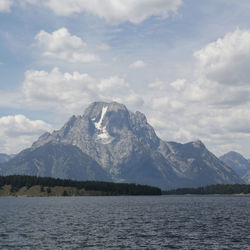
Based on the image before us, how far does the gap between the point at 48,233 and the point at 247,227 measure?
62.7 metres

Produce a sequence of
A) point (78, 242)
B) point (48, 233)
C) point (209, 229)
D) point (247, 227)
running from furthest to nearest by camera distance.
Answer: point (247, 227), point (209, 229), point (48, 233), point (78, 242)

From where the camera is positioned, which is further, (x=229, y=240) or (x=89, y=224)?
(x=89, y=224)

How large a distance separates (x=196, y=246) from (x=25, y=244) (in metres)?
37.8

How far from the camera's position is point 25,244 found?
247 ft

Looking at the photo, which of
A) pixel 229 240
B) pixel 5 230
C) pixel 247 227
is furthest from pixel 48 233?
pixel 247 227

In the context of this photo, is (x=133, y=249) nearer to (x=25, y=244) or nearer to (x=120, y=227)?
(x=25, y=244)

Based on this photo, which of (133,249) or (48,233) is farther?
(48,233)

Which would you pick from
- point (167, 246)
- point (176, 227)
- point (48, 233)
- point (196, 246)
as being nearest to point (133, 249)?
point (167, 246)

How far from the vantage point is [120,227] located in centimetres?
10738

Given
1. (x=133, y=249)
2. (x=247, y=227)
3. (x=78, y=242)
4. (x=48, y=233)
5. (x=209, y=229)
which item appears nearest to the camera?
(x=133, y=249)

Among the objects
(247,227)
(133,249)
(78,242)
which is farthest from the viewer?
(247,227)

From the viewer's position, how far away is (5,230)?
97.8 m

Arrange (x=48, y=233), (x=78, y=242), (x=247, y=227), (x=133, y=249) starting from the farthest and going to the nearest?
1. (x=247, y=227)
2. (x=48, y=233)
3. (x=78, y=242)
4. (x=133, y=249)

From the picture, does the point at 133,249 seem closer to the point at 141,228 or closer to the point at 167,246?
the point at 167,246
